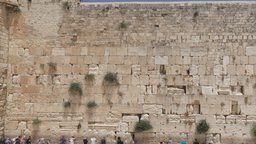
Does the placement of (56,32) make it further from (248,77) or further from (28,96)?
(248,77)

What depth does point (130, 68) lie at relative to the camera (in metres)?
17.3

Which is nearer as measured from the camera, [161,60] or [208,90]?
[208,90]

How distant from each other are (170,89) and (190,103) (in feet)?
2.54

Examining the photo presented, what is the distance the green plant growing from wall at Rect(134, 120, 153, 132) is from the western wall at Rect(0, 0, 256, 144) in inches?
6.3

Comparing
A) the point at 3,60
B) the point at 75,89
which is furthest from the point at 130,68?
the point at 3,60

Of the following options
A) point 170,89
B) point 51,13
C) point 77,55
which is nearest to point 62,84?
point 77,55

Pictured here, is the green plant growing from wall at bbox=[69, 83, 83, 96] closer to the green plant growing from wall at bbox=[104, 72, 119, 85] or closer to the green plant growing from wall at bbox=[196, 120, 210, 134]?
the green plant growing from wall at bbox=[104, 72, 119, 85]

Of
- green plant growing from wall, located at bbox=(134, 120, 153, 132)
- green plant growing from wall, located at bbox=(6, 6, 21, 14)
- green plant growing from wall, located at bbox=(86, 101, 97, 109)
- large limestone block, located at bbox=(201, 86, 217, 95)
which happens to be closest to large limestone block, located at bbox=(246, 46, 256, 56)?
large limestone block, located at bbox=(201, 86, 217, 95)

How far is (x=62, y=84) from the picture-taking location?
17.5 m

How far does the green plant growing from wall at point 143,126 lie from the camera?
1686cm

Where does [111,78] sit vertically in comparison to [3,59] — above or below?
below

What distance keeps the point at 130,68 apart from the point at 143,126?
6.32 feet

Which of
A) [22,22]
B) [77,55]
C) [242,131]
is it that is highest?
[22,22]

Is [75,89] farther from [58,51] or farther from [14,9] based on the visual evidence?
[14,9]
